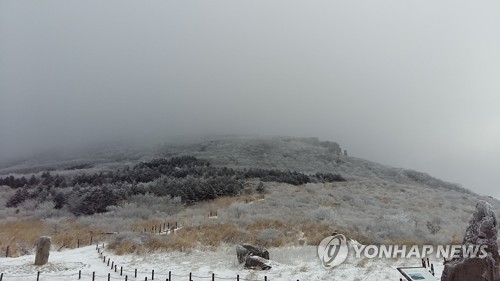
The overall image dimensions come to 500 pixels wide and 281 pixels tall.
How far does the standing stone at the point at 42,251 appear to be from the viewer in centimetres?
1678

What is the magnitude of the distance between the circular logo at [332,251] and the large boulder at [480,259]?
620cm

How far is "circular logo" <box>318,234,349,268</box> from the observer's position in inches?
666

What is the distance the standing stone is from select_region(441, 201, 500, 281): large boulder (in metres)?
15.7

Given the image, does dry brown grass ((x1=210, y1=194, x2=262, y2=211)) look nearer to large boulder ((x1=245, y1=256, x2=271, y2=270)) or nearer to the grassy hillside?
the grassy hillside

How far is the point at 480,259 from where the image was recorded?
410 inches

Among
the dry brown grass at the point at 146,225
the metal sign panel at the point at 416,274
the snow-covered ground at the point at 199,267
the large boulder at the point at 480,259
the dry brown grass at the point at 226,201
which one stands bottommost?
the dry brown grass at the point at 226,201

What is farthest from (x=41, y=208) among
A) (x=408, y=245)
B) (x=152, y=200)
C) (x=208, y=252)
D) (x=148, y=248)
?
(x=408, y=245)

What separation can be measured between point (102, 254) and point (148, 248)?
7.49 feet

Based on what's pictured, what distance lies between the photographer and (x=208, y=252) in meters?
19.8

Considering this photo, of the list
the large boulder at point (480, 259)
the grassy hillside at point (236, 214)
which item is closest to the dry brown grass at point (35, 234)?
the grassy hillside at point (236, 214)

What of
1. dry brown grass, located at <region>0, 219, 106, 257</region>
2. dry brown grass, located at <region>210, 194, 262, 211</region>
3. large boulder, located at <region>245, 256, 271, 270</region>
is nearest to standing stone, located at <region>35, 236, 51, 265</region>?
dry brown grass, located at <region>0, 219, 106, 257</region>

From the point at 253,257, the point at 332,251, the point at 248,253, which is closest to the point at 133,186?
the point at 248,253

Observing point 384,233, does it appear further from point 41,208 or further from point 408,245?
point 41,208

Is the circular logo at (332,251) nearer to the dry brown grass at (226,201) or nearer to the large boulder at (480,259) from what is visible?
the large boulder at (480,259)
